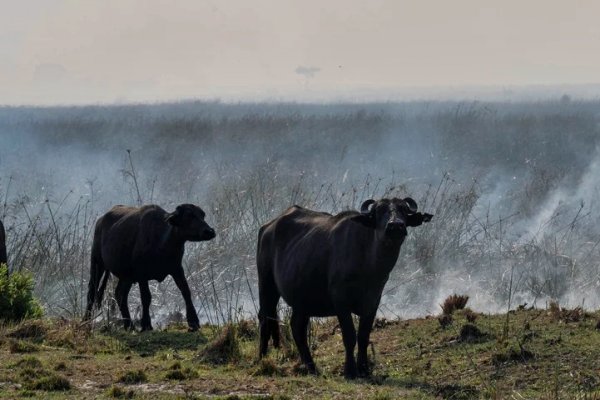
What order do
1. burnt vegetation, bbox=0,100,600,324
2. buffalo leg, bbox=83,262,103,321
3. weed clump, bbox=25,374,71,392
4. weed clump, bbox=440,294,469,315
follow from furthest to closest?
burnt vegetation, bbox=0,100,600,324
buffalo leg, bbox=83,262,103,321
weed clump, bbox=440,294,469,315
weed clump, bbox=25,374,71,392

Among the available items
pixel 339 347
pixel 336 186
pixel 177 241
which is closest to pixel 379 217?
pixel 339 347

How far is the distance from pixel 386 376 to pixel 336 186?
19815 mm

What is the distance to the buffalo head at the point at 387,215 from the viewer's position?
41.2 ft

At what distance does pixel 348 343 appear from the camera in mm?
12859

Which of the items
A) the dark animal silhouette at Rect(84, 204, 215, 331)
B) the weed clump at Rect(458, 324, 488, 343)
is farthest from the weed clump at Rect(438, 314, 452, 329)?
the dark animal silhouette at Rect(84, 204, 215, 331)

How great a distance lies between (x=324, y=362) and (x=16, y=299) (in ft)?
15.6

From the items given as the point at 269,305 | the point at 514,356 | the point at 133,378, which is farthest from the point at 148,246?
the point at 514,356

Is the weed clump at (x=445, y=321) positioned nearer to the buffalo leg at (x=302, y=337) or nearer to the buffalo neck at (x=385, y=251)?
the buffalo leg at (x=302, y=337)

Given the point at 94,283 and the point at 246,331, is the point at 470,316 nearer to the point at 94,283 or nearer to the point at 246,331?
the point at 246,331

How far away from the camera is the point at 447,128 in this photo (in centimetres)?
4384

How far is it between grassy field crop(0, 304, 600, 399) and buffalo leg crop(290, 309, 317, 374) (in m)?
0.12

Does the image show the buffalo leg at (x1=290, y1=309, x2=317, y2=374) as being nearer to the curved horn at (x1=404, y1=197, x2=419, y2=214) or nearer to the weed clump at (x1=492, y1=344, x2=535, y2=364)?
the curved horn at (x1=404, y1=197, x2=419, y2=214)

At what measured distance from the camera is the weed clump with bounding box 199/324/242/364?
1416 cm

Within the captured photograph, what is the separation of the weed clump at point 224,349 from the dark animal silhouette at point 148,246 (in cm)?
392
